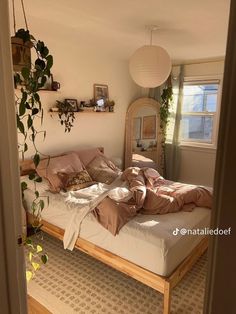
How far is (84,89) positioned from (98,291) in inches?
105

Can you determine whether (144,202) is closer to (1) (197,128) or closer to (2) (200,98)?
(1) (197,128)

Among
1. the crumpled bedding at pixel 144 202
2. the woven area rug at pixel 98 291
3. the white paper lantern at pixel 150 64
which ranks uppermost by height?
the white paper lantern at pixel 150 64

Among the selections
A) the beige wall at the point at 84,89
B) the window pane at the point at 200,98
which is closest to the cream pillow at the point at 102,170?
the beige wall at the point at 84,89

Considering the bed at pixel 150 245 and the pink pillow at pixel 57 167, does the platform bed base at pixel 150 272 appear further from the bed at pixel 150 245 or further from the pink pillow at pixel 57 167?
the pink pillow at pixel 57 167

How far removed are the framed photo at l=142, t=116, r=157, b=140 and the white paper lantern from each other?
2.03 m

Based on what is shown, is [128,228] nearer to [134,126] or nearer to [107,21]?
[107,21]

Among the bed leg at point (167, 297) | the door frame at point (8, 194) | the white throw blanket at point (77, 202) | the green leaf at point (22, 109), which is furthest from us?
the white throw blanket at point (77, 202)

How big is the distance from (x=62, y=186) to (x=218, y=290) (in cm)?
240

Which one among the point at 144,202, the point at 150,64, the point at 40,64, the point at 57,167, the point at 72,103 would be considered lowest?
the point at 144,202

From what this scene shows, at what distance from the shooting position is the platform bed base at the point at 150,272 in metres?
1.84

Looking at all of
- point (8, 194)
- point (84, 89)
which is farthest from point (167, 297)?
point (84, 89)

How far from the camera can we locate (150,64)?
2566 millimetres

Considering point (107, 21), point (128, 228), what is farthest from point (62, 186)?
point (107, 21)

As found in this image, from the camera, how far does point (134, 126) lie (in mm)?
4637
